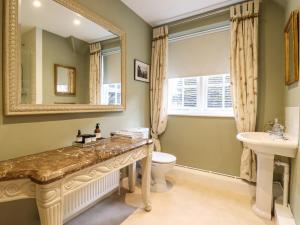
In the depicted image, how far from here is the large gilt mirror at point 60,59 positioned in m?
1.26

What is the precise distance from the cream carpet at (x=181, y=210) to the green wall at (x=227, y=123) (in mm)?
451

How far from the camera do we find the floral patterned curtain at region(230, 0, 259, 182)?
2.13m

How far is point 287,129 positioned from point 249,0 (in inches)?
65.3

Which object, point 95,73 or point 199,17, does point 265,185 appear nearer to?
point 95,73

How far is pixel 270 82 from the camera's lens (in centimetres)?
214

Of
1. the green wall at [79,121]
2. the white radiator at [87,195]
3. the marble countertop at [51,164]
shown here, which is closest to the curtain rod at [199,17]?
the green wall at [79,121]

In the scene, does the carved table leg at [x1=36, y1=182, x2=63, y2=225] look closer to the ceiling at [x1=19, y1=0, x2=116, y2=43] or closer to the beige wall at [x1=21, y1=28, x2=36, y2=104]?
the beige wall at [x1=21, y1=28, x2=36, y2=104]

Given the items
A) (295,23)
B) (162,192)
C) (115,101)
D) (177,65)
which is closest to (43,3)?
(115,101)

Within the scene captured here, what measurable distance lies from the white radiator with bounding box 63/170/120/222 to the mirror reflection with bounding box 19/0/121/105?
0.89 m

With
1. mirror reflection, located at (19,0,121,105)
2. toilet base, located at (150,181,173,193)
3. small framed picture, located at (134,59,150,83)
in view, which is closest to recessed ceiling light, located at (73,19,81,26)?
mirror reflection, located at (19,0,121,105)

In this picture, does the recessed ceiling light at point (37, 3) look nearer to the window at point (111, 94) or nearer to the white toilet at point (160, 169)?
the window at point (111, 94)

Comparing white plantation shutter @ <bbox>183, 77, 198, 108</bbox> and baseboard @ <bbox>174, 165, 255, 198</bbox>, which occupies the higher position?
white plantation shutter @ <bbox>183, 77, 198, 108</bbox>

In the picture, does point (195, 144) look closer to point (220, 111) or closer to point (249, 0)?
point (220, 111)

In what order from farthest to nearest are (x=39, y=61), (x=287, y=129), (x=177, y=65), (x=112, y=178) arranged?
(x=177, y=65) < (x=112, y=178) < (x=287, y=129) < (x=39, y=61)
